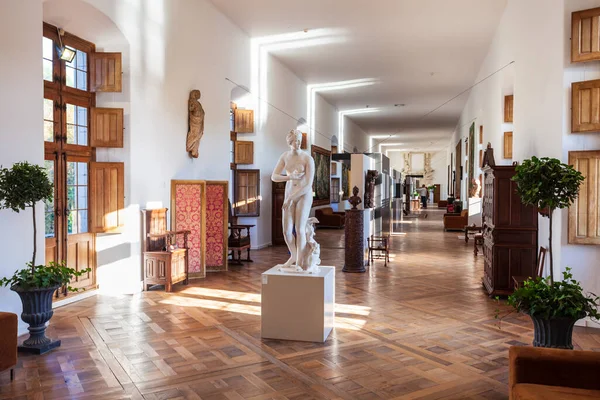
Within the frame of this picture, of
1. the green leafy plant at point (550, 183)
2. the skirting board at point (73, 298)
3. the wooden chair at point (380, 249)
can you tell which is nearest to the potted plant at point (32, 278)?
the skirting board at point (73, 298)

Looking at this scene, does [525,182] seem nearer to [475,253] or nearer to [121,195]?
[121,195]

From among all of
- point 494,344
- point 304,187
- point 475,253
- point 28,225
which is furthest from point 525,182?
point 475,253

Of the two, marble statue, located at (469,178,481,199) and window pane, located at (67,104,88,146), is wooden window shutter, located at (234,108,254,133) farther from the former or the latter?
marble statue, located at (469,178,481,199)

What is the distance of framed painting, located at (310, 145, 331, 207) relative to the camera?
19.1 meters

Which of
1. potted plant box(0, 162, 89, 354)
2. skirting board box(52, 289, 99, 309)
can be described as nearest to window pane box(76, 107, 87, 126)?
skirting board box(52, 289, 99, 309)

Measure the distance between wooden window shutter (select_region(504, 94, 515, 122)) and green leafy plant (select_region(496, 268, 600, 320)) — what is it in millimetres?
6927

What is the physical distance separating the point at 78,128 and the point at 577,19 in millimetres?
6754

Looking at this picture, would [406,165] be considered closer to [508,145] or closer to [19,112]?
[508,145]

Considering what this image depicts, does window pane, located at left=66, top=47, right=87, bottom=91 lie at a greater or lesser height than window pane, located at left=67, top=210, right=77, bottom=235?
greater

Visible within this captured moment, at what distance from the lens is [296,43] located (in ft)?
42.7

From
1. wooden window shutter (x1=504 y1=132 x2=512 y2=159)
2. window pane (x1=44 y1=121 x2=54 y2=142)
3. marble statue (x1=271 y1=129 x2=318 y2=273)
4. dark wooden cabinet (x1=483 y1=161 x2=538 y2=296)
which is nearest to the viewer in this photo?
marble statue (x1=271 y1=129 x2=318 y2=273)

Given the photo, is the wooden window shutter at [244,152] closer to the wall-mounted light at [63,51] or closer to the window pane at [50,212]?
the wall-mounted light at [63,51]

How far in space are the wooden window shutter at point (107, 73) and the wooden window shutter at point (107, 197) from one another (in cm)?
112

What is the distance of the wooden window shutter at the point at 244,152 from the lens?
13.0 m
